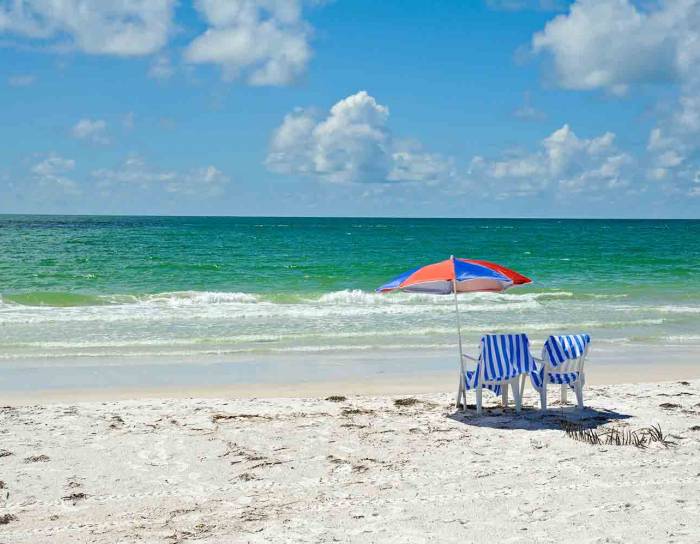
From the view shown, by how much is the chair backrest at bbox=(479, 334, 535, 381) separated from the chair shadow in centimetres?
53

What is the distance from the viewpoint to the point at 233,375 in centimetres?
1233

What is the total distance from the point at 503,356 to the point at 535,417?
0.87 metres

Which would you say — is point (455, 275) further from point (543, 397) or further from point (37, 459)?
point (37, 459)

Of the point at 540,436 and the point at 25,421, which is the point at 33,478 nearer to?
the point at 25,421

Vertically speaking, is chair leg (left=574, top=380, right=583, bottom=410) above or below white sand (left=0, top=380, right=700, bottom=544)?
above

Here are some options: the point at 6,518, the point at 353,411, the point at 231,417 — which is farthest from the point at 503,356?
the point at 6,518

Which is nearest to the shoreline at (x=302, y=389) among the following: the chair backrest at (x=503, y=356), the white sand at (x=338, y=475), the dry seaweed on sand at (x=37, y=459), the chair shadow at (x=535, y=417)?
the white sand at (x=338, y=475)

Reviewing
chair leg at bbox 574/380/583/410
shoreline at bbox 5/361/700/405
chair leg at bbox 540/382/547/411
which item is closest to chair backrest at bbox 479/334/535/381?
chair leg at bbox 540/382/547/411

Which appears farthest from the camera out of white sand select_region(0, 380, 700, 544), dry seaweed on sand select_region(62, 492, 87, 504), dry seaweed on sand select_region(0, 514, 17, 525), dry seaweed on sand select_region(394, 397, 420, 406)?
dry seaweed on sand select_region(394, 397, 420, 406)

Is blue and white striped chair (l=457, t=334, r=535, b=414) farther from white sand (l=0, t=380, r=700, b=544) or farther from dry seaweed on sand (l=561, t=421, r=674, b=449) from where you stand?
dry seaweed on sand (l=561, t=421, r=674, b=449)

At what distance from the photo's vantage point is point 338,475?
6.84 metres

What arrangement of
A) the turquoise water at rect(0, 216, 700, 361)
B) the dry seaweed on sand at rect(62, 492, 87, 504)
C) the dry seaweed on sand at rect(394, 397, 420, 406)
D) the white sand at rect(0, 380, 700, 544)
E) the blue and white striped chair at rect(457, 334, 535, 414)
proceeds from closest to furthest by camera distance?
the white sand at rect(0, 380, 700, 544) < the dry seaweed on sand at rect(62, 492, 87, 504) < the blue and white striped chair at rect(457, 334, 535, 414) < the dry seaweed on sand at rect(394, 397, 420, 406) < the turquoise water at rect(0, 216, 700, 361)

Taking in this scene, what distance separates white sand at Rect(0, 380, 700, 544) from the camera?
5516mm

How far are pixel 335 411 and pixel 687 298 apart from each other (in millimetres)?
19079
